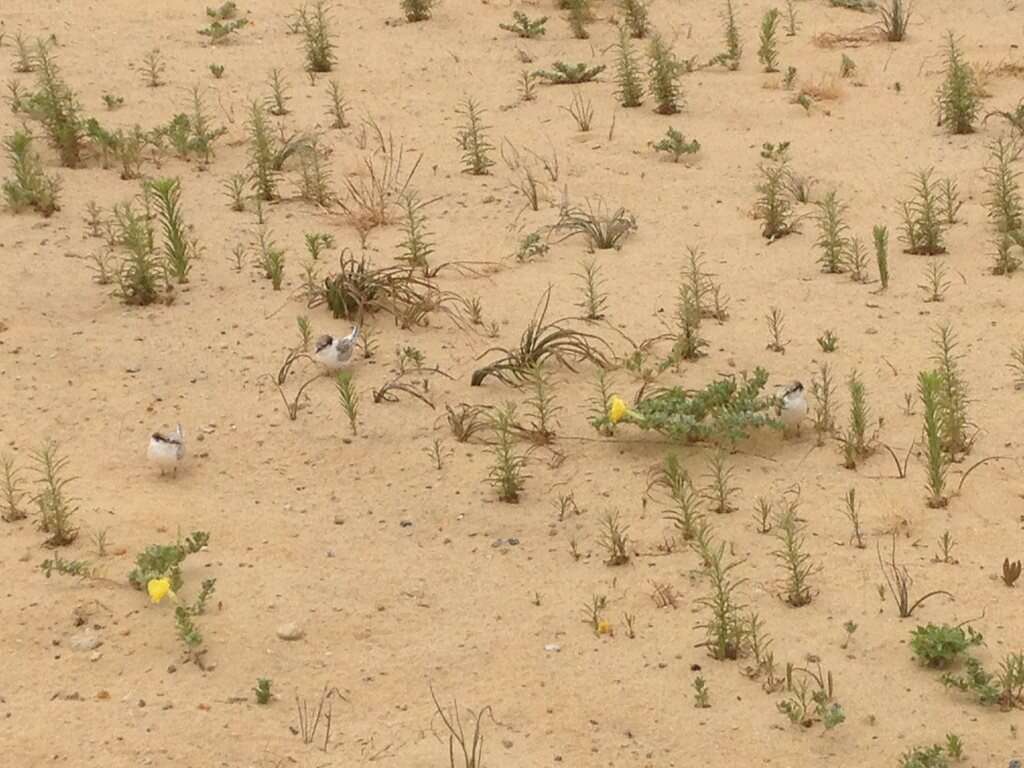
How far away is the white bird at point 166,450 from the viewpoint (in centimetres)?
587

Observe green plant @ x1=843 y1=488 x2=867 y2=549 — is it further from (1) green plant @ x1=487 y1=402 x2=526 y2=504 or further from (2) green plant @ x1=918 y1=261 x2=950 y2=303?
(2) green plant @ x1=918 y1=261 x2=950 y2=303

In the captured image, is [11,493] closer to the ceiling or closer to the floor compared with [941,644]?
closer to the ceiling

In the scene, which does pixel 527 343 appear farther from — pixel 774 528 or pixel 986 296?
pixel 986 296

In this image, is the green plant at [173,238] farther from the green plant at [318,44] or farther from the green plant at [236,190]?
the green plant at [318,44]

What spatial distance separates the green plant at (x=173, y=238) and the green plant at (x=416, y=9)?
3.66 metres

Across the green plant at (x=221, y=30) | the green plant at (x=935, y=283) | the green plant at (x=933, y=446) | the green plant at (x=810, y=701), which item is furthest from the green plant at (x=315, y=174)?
the green plant at (x=810, y=701)

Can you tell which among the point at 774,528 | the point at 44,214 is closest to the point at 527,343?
the point at 774,528

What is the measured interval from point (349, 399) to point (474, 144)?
3.07 m

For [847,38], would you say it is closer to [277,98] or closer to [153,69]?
[277,98]

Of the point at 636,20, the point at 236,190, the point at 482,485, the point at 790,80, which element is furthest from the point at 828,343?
the point at 636,20

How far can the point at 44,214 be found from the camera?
8.23m

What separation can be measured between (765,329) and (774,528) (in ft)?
5.68

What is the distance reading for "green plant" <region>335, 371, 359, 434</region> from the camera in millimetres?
6246

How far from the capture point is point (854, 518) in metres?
5.48
